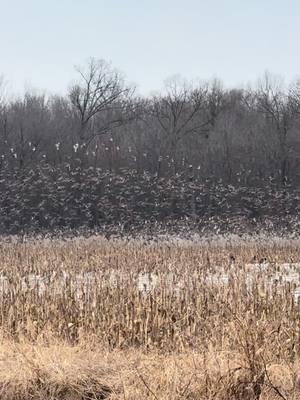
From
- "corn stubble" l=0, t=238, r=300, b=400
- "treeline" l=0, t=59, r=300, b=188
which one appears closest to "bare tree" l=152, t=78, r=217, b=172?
"treeline" l=0, t=59, r=300, b=188

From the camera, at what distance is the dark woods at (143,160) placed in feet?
115

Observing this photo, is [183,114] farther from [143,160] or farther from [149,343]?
[149,343]

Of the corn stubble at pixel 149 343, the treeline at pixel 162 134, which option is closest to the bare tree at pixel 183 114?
the treeline at pixel 162 134

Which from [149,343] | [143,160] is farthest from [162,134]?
[149,343]

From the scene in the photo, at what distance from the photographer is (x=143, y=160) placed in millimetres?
39156

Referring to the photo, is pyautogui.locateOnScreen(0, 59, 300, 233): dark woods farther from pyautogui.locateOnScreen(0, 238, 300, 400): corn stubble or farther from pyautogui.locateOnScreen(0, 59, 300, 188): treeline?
pyautogui.locateOnScreen(0, 238, 300, 400): corn stubble

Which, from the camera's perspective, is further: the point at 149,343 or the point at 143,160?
the point at 143,160

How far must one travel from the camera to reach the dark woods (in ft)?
115

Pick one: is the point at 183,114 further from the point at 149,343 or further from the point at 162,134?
the point at 149,343

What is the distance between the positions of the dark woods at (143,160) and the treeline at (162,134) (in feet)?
0.26

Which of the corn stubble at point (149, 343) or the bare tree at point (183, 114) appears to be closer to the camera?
the corn stubble at point (149, 343)

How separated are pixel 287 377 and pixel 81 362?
1929mm

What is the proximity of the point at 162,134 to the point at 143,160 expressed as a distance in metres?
5.16

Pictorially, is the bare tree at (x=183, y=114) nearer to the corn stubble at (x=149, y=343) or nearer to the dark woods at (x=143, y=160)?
the dark woods at (x=143, y=160)
